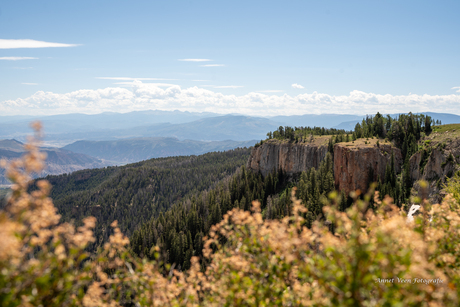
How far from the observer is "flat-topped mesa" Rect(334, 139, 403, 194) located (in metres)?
69.9

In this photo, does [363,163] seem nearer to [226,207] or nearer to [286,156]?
[286,156]

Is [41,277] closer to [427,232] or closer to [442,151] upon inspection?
[427,232]

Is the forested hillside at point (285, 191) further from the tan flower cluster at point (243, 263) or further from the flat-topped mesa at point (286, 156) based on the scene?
the tan flower cluster at point (243, 263)

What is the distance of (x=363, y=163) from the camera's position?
7031 cm

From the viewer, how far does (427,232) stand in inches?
487

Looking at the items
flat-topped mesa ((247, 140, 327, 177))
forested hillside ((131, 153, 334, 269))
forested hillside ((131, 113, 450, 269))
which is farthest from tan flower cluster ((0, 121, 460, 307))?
flat-topped mesa ((247, 140, 327, 177))

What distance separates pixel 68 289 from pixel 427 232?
14.1 meters

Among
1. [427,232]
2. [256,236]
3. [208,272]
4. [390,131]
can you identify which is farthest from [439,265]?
[390,131]

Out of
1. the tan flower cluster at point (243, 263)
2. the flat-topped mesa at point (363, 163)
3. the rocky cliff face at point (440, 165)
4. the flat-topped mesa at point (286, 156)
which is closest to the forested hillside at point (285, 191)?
the flat-topped mesa at point (363, 163)

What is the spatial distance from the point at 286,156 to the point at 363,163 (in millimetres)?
50185

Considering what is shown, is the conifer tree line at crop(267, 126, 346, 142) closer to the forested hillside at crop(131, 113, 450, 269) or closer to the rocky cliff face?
the forested hillside at crop(131, 113, 450, 269)

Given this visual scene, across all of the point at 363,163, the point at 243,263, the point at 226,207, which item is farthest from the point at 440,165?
the point at 226,207

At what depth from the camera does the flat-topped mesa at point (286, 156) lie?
4112 inches

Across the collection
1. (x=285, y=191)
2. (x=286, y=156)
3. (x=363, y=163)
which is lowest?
(x=285, y=191)
